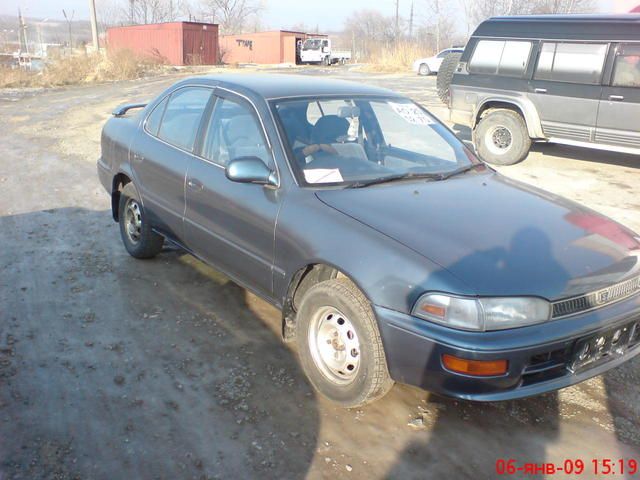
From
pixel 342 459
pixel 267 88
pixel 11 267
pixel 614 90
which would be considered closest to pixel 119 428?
pixel 342 459

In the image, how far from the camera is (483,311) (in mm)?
2660

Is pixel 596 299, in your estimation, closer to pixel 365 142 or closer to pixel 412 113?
pixel 365 142

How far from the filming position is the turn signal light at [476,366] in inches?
105

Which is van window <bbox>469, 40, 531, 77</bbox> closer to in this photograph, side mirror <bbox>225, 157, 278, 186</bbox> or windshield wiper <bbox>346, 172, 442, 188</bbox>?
windshield wiper <bbox>346, 172, 442, 188</bbox>

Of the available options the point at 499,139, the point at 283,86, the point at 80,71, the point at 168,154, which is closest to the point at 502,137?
the point at 499,139

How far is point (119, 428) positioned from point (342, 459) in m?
1.13

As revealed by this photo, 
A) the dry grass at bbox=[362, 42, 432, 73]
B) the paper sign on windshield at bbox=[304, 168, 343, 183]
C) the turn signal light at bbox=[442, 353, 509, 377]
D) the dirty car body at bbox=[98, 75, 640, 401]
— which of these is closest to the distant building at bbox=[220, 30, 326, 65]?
the dry grass at bbox=[362, 42, 432, 73]

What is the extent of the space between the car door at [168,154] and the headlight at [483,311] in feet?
7.47

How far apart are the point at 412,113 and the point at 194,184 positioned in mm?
1689

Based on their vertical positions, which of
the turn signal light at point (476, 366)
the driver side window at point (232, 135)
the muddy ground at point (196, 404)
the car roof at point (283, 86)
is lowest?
the muddy ground at point (196, 404)

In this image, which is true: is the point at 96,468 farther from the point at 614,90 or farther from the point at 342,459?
the point at 614,90

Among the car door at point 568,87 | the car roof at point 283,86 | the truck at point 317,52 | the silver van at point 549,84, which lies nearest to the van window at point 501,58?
the silver van at point 549,84

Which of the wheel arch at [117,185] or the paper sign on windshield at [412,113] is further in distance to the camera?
the wheel arch at [117,185]

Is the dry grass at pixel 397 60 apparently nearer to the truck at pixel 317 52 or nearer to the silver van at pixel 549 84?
the truck at pixel 317 52
